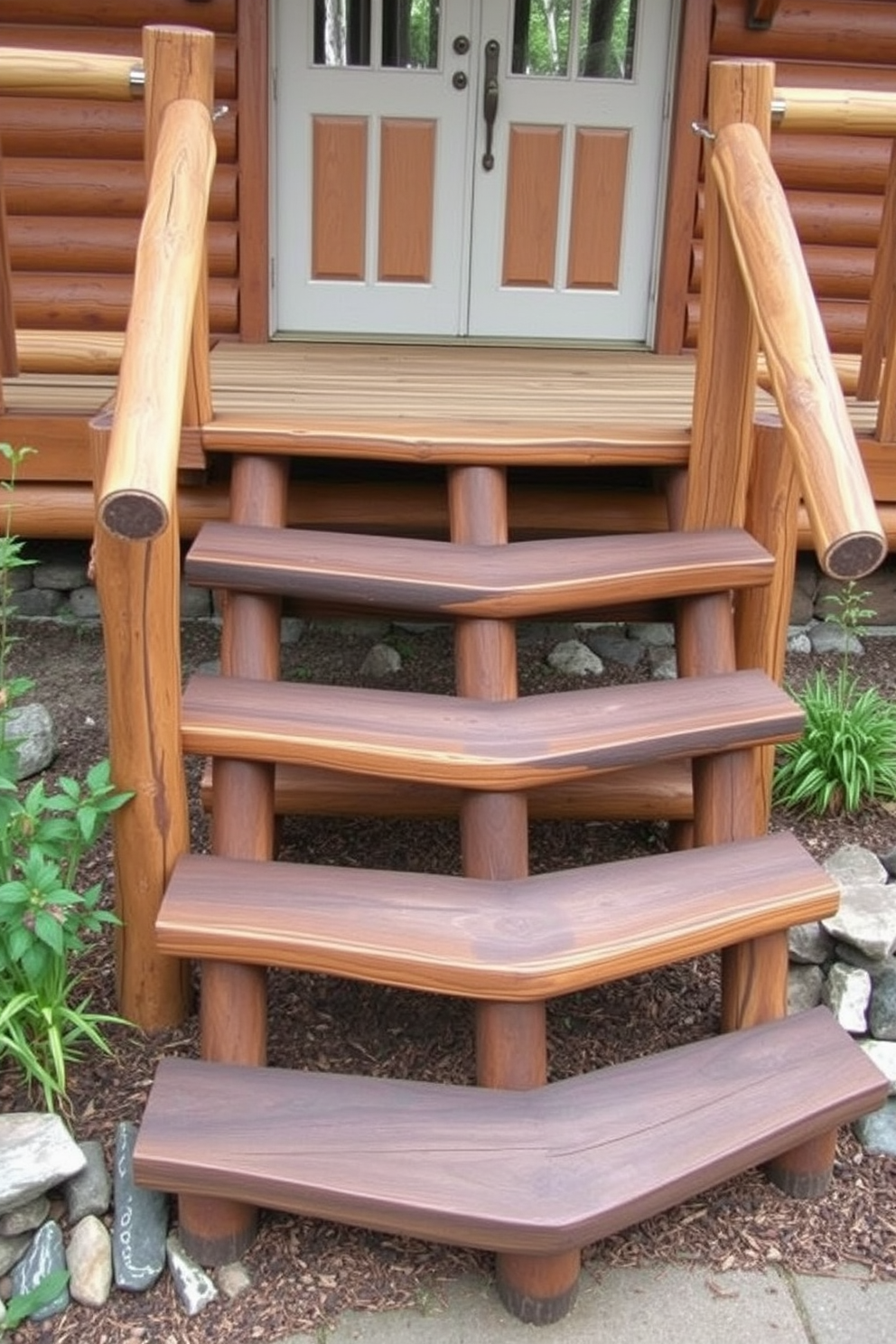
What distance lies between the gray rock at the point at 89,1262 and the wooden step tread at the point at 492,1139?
0.17 meters

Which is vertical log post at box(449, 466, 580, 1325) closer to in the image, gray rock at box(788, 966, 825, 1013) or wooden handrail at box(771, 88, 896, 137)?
gray rock at box(788, 966, 825, 1013)

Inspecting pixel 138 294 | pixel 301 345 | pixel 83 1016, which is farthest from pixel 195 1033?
pixel 301 345

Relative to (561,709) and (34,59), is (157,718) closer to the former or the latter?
(561,709)

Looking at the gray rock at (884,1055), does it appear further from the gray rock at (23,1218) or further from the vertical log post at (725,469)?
the gray rock at (23,1218)

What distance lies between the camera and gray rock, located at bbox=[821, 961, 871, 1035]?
95.3 inches

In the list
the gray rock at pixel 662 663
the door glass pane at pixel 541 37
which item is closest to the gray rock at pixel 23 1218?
the gray rock at pixel 662 663

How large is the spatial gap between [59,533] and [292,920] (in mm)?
1993

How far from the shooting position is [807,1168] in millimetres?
2125

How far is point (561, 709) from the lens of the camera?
92.8 inches

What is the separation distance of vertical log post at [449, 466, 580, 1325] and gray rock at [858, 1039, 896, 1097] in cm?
68

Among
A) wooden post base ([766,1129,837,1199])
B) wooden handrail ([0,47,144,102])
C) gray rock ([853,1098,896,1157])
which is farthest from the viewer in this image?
wooden handrail ([0,47,144,102])

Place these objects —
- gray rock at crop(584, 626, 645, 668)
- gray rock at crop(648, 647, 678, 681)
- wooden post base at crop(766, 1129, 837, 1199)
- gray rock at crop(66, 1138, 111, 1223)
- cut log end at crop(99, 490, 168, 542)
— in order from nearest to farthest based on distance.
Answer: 1. cut log end at crop(99, 490, 168, 542)
2. gray rock at crop(66, 1138, 111, 1223)
3. wooden post base at crop(766, 1129, 837, 1199)
4. gray rock at crop(648, 647, 678, 681)
5. gray rock at crop(584, 626, 645, 668)

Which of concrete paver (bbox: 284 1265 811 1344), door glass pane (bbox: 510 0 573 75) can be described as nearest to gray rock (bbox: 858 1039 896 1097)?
concrete paver (bbox: 284 1265 811 1344)

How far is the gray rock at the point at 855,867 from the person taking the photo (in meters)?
2.66
